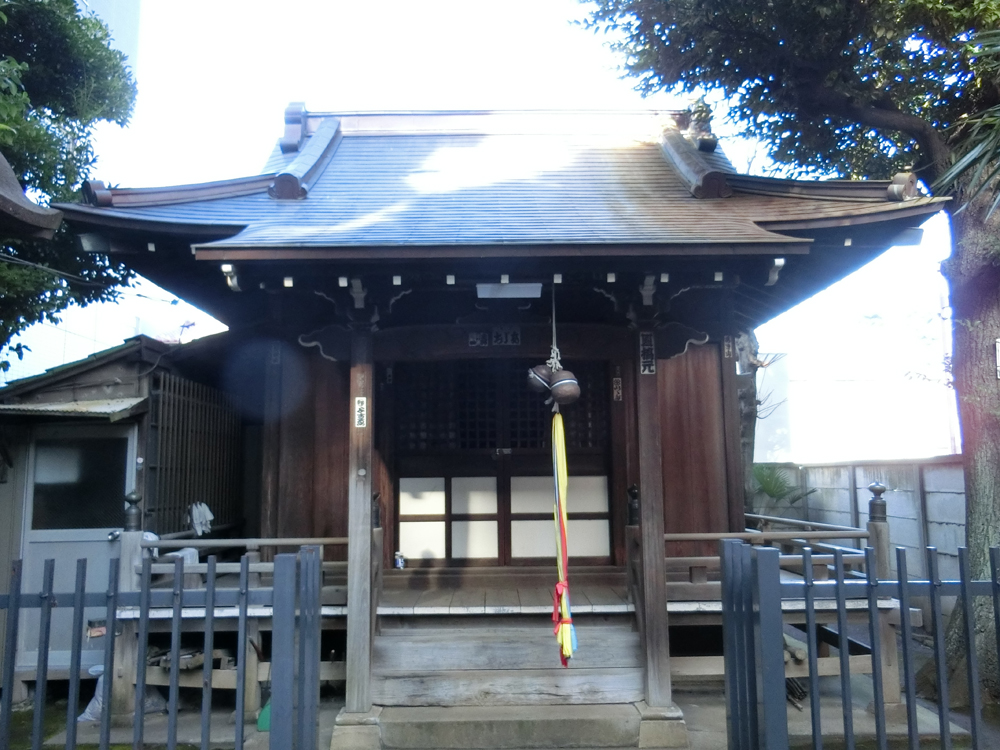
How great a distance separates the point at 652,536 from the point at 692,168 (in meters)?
4.29

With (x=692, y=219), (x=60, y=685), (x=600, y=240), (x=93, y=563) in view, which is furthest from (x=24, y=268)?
(x=692, y=219)

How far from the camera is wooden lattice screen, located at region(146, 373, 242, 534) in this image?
25.0 feet

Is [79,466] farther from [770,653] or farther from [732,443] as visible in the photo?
[770,653]

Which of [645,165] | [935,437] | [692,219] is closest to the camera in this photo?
[692,219]

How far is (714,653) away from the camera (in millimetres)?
7402

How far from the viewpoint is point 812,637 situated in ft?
11.4

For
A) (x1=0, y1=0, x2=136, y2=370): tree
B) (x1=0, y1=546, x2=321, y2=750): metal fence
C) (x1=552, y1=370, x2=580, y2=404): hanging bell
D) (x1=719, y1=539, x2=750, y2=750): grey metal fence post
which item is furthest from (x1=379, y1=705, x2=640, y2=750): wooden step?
(x1=0, y1=0, x2=136, y2=370): tree

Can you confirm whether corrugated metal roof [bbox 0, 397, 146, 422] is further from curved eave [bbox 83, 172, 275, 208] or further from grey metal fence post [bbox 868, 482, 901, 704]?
grey metal fence post [bbox 868, 482, 901, 704]

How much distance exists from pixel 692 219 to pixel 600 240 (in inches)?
58.8

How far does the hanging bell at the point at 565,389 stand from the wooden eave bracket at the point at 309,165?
376cm

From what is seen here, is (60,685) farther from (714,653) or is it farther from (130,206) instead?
(714,653)

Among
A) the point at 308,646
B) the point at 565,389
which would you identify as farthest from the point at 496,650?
the point at 308,646

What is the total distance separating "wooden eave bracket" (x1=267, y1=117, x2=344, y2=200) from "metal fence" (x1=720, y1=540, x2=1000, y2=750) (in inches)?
232

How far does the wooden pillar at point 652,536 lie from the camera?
5766mm
